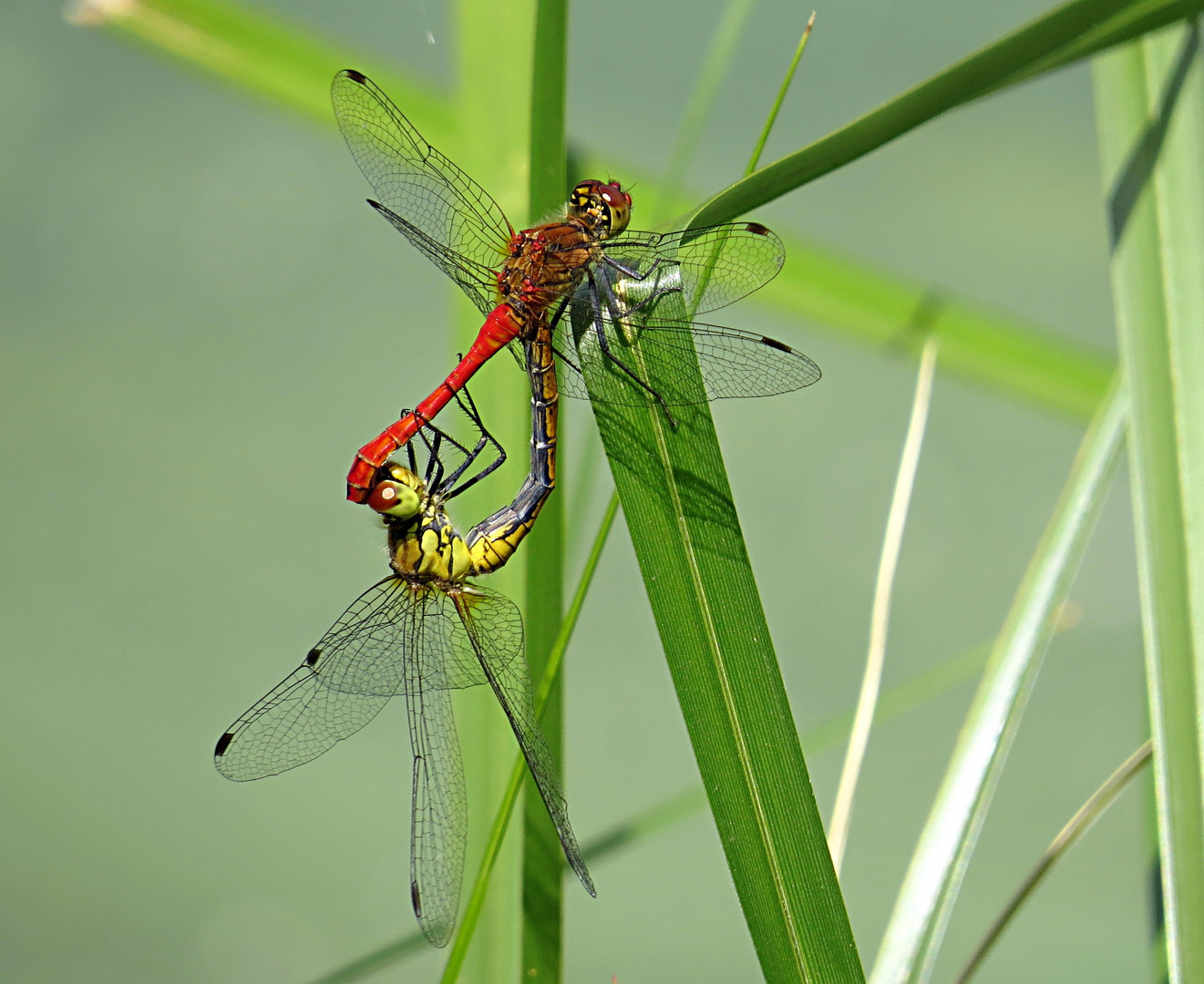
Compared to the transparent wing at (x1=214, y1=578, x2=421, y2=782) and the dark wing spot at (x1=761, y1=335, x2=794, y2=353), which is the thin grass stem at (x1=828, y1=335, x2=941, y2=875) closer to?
the dark wing spot at (x1=761, y1=335, x2=794, y2=353)

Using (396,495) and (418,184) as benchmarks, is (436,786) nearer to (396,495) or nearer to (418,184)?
(396,495)

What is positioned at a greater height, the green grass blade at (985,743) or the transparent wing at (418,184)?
the transparent wing at (418,184)

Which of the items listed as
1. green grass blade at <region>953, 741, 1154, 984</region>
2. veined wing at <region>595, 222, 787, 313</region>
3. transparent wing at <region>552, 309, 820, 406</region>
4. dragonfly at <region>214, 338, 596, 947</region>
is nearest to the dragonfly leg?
dragonfly at <region>214, 338, 596, 947</region>

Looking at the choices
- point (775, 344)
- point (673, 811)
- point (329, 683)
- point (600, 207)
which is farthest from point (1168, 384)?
point (329, 683)

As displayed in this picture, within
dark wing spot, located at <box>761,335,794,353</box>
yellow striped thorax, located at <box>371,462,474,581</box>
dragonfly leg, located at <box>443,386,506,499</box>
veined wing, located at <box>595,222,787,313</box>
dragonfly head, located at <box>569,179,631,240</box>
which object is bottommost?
yellow striped thorax, located at <box>371,462,474,581</box>

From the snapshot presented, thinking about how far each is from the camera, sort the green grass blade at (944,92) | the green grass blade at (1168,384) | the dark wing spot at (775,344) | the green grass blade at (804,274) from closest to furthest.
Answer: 1. the green grass blade at (944,92)
2. the green grass blade at (1168,384)
3. the dark wing spot at (775,344)
4. the green grass blade at (804,274)

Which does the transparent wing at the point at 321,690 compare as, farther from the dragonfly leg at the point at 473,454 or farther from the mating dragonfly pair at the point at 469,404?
the dragonfly leg at the point at 473,454

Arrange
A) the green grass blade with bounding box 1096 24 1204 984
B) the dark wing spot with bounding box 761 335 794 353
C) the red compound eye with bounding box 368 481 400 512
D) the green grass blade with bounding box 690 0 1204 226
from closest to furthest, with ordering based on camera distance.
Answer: the green grass blade with bounding box 690 0 1204 226, the green grass blade with bounding box 1096 24 1204 984, the dark wing spot with bounding box 761 335 794 353, the red compound eye with bounding box 368 481 400 512

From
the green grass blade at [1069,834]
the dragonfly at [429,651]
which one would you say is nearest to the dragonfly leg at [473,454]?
the dragonfly at [429,651]
